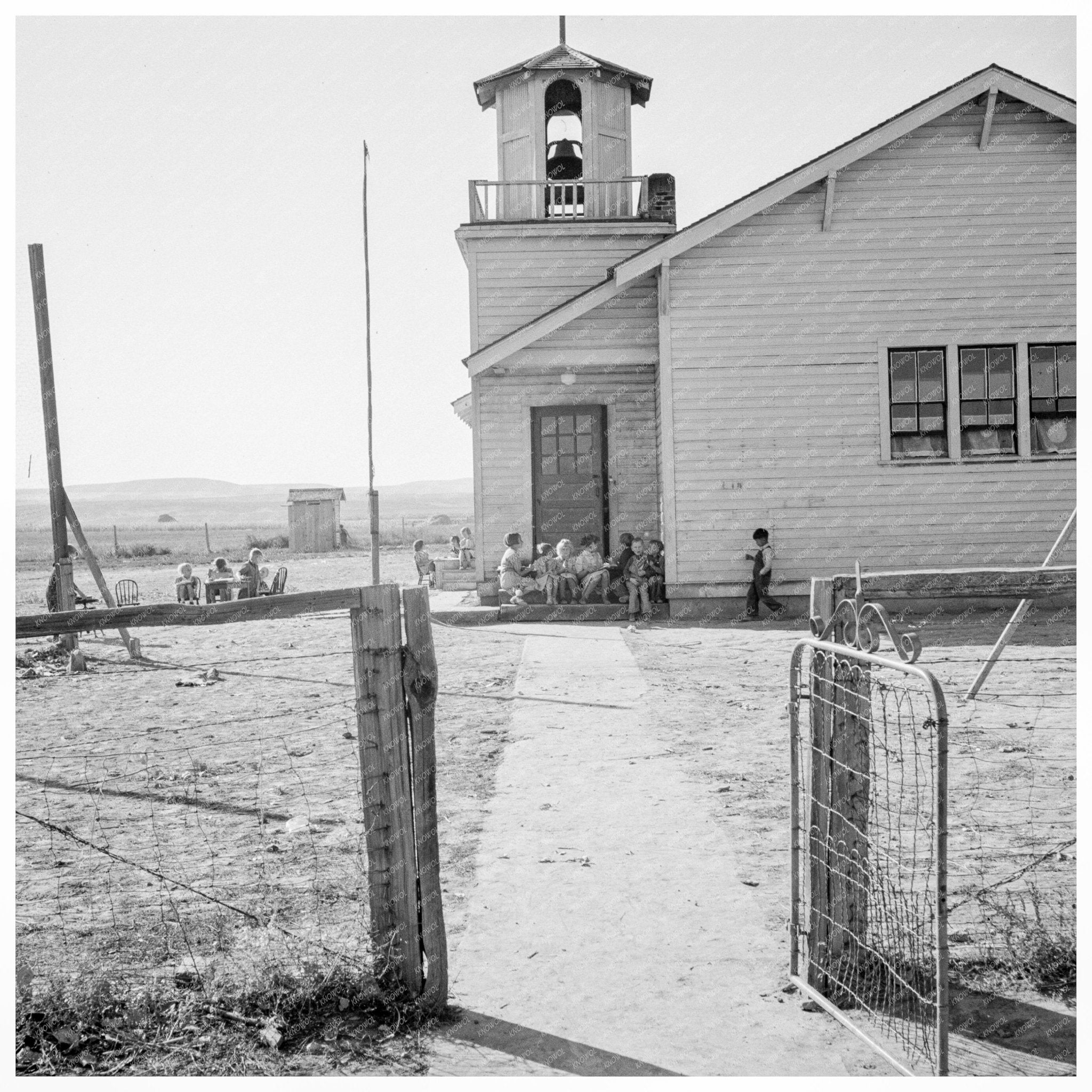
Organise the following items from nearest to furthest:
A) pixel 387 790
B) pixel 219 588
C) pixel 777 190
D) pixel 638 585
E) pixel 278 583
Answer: pixel 387 790 < pixel 777 190 < pixel 638 585 < pixel 219 588 < pixel 278 583

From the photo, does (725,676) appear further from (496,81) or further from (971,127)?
(496,81)

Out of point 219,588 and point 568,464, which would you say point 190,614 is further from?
point 219,588

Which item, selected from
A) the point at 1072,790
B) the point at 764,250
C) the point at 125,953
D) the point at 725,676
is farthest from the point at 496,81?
the point at 125,953

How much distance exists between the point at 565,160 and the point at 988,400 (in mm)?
8062

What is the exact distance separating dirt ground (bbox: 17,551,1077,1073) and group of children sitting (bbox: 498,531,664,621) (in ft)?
6.92

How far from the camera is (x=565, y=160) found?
18875mm

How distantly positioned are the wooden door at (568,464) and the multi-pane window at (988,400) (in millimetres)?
5373

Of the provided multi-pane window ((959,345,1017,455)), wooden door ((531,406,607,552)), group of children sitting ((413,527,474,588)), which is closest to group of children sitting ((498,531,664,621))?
wooden door ((531,406,607,552))

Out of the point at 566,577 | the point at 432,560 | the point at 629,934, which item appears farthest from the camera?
the point at 432,560

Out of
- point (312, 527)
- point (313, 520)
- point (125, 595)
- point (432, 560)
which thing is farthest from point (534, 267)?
point (312, 527)

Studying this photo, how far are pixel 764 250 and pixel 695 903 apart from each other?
12383 millimetres

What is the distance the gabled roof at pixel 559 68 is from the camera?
18.2 m

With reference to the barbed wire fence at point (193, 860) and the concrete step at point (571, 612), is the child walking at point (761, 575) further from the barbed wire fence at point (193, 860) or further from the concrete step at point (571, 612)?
the barbed wire fence at point (193, 860)

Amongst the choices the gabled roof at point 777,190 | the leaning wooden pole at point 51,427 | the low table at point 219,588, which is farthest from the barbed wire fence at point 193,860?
the low table at point 219,588
